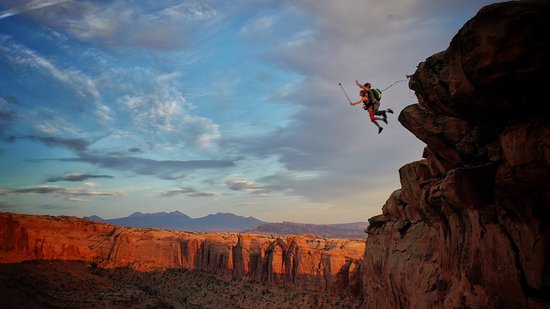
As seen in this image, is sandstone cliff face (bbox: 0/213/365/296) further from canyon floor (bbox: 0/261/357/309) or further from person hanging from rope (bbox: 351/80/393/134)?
person hanging from rope (bbox: 351/80/393/134)

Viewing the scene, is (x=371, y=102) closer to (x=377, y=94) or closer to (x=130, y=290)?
(x=377, y=94)

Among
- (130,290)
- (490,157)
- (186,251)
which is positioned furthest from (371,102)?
(186,251)

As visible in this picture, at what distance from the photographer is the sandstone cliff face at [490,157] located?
9.20 m

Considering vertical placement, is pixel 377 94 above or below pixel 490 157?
above

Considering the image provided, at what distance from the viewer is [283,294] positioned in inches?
2238

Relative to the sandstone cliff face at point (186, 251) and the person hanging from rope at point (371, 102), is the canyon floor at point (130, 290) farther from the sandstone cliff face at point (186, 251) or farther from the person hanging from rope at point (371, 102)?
the person hanging from rope at point (371, 102)

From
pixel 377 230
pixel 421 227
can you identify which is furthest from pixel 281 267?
pixel 421 227

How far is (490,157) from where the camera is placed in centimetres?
1255

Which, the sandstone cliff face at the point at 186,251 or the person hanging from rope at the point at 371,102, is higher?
the person hanging from rope at the point at 371,102

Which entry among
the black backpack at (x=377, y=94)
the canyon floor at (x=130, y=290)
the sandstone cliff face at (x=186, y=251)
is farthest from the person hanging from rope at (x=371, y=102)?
the sandstone cliff face at (x=186, y=251)

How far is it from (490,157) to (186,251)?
80.8m

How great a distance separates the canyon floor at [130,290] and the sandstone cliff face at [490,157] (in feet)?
119

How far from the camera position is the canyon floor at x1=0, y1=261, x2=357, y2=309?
47.4 m

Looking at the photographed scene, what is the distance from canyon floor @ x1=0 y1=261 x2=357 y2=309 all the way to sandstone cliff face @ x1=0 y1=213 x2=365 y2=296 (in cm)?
273
